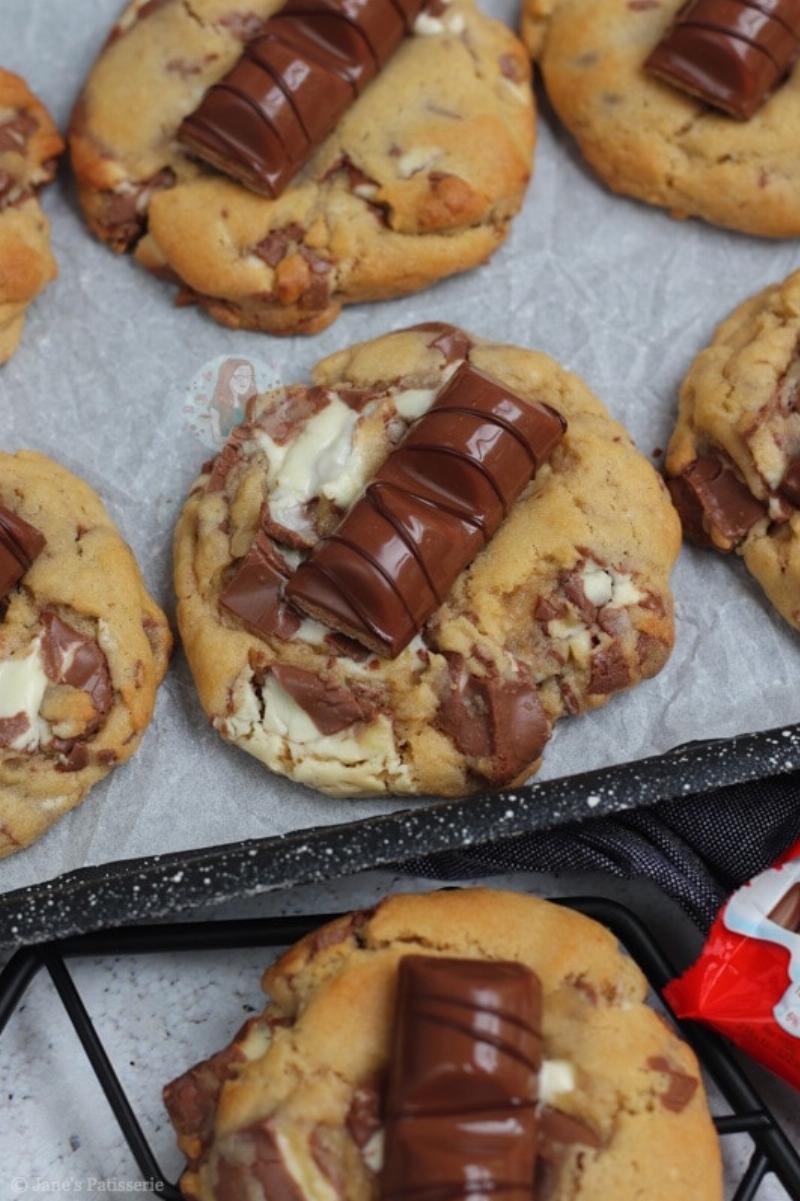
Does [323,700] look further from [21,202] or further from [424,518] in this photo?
[21,202]

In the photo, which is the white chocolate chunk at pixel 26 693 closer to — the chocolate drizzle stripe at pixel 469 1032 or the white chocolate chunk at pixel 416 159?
the chocolate drizzle stripe at pixel 469 1032

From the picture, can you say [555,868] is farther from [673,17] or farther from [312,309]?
[673,17]

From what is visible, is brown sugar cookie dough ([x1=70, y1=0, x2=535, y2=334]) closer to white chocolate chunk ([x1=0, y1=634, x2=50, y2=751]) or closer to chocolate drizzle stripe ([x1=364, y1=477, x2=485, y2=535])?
chocolate drizzle stripe ([x1=364, y1=477, x2=485, y2=535])

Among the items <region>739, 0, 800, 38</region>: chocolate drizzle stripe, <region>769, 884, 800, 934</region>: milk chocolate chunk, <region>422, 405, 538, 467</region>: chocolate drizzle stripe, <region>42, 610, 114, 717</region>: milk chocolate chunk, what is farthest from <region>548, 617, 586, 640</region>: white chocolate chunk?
<region>739, 0, 800, 38</region>: chocolate drizzle stripe

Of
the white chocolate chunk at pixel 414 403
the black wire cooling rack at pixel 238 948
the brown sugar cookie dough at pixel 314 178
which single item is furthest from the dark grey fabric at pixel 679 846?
the brown sugar cookie dough at pixel 314 178

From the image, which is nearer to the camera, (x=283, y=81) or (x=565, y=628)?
(x=565, y=628)

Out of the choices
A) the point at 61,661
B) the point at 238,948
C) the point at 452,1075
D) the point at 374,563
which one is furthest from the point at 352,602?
the point at 452,1075
